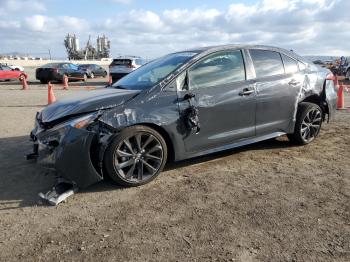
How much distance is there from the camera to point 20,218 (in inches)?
161

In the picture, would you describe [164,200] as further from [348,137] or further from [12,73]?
[12,73]

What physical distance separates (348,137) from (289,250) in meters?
4.53

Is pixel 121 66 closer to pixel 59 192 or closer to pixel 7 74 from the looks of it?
pixel 7 74

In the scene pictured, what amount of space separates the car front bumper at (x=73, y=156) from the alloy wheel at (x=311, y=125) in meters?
3.55

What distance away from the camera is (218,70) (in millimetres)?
5504

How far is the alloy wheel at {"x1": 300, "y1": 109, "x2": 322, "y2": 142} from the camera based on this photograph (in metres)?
6.48

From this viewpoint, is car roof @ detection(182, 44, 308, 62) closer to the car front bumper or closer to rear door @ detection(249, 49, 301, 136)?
rear door @ detection(249, 49, 301, 136)

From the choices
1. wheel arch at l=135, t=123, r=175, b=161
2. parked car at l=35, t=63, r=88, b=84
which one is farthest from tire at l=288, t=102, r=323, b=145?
parked car at l=35, t=63, r=88, b=84

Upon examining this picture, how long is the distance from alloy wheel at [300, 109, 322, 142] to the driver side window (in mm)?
1532

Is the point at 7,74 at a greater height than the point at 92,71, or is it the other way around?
the point at 92,71

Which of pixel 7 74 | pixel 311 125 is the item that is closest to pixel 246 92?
pixel 311 125

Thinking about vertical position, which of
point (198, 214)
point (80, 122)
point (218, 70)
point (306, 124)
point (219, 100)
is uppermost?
point (218, 70)

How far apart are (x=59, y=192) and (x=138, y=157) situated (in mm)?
991

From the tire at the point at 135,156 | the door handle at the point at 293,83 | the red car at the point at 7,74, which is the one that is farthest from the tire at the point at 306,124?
the red car at the point at 7,74
